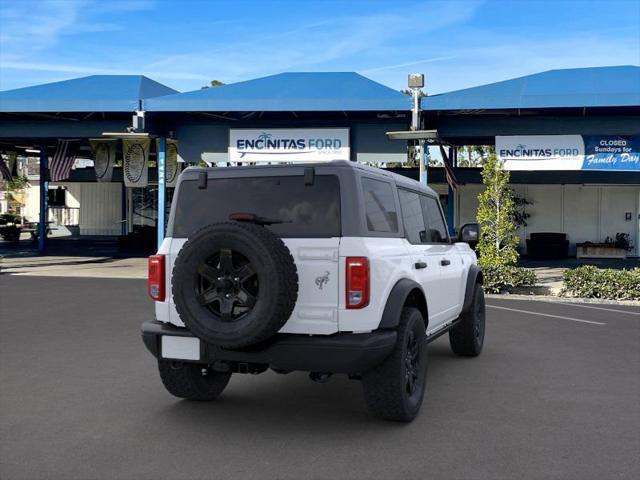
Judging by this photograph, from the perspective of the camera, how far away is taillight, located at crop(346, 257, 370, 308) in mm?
4758

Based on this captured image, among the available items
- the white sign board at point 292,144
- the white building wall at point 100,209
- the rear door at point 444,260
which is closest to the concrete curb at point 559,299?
the white sign board at point 292,144

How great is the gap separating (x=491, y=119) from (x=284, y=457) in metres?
18.5

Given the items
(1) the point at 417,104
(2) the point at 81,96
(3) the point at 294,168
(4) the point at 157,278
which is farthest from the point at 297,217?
(2) the point at 81,96

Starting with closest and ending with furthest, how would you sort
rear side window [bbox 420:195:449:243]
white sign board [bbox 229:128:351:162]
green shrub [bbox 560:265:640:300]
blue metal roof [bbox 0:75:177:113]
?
rear side window [bbox 420:195:449:243] < green shrub [bbox 560:265:640:300] < white sign board [bbox 229:128:351:162] < blue metal roof [bbox 0:75:177:113]

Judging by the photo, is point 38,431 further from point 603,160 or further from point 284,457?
point 603,160

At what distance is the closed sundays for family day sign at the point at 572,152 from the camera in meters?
20.0

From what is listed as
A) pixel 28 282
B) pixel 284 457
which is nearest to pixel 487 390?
pixel 284 457

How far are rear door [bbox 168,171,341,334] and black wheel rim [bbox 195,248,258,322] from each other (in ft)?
1.16

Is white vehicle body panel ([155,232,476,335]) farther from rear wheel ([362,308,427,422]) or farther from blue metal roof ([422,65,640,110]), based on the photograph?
blue metal roof ([422,65,640,110])

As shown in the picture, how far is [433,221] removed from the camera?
23.0 feet

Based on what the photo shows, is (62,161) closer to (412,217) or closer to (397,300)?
(412,217)

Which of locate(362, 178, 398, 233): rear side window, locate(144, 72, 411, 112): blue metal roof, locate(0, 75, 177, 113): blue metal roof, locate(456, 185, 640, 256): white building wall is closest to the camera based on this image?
locate(362, 178, 398, 233): rear side window

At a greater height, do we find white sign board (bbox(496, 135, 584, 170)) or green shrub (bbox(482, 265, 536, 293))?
white sign board (bbox(496, 135, 584, 170))

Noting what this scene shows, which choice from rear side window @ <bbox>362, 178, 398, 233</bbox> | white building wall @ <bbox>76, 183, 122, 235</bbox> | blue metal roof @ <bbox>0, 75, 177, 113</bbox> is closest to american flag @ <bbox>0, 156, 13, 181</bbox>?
blue metal roof @ <bbox>0, 75, 177, 113</bbox>
